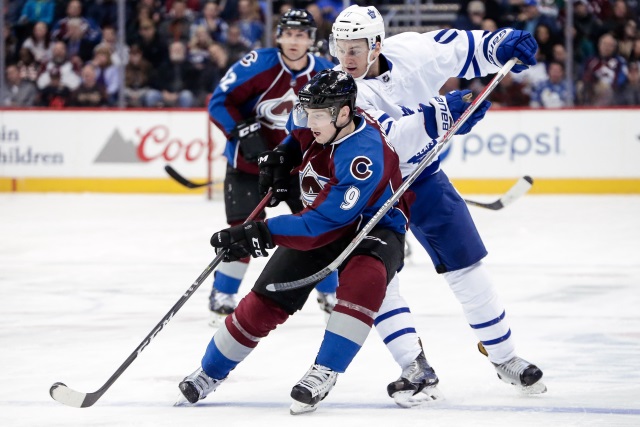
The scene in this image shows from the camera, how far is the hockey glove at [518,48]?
11.7 feet

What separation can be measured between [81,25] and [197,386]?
26.0ft

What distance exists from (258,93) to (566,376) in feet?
6.12

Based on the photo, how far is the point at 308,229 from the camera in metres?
3.14

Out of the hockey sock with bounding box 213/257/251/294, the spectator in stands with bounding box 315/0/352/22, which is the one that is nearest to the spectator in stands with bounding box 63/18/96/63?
the spectator in stands with bounding box 315/0/352/22

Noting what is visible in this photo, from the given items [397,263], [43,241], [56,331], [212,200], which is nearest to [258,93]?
[56,331]

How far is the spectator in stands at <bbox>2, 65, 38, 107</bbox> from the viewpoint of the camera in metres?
10.5

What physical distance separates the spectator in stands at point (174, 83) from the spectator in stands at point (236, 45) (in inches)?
14.4

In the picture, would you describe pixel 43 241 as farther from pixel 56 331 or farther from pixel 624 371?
pixel 624 371

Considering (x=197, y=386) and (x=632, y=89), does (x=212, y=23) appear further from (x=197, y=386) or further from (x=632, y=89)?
(x=197, y=386)

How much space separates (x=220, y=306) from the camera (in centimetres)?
479

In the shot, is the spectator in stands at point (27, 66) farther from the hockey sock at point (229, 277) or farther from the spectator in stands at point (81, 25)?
the hockey sock at point (229, 277)

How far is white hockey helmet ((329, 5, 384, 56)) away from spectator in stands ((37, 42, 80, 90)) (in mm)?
7455

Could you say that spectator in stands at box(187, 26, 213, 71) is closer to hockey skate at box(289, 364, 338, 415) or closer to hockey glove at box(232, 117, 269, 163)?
hockey glove at box(232, 117, 269, 163)

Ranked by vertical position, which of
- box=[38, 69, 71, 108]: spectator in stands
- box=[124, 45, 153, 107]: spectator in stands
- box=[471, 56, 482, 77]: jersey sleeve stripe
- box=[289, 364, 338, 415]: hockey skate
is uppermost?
box=[471, 56, 482, 77]: jersey sleeve stripe
